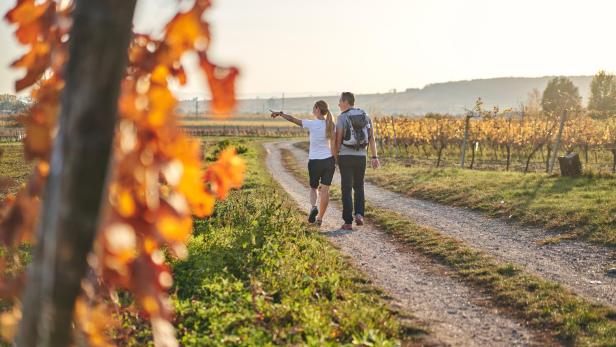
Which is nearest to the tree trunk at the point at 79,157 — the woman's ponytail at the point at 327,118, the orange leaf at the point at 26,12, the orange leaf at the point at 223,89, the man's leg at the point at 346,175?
the orange leaf at the point at 223,89

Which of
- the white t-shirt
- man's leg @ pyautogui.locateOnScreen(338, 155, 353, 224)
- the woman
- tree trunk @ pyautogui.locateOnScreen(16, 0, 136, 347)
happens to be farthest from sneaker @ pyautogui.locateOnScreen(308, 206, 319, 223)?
tree trunk @ pyautogui.locateOnScreen(16, 0, 136, 347)

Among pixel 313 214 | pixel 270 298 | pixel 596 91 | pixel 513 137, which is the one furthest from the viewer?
pixel 596 91

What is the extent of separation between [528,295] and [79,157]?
19.4ft

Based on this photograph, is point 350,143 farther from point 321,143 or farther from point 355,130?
point 321,143

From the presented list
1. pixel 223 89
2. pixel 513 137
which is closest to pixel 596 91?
pixel 513 137

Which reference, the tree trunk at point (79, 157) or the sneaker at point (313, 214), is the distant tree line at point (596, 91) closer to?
the sneaker at point (313, 214)

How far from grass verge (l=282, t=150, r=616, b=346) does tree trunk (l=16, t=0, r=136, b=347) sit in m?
4.78

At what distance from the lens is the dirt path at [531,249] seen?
24.0 feet

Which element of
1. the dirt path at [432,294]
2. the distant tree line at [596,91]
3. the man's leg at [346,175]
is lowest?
the dirt path at [432,294]

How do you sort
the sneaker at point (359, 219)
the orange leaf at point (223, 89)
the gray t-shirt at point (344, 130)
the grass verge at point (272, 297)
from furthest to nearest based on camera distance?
the sneaker at point (359, 219) < the gray t-shirt at point (344, 130) < the grass verge at point (272, 297) < the orange leaf at point (223, 89)

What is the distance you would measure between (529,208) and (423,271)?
18.2ft

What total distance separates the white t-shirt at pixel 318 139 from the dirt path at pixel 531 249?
2569 mm

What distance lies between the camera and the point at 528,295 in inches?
259

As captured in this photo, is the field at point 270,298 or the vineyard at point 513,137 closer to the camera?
the field at point 270,298
